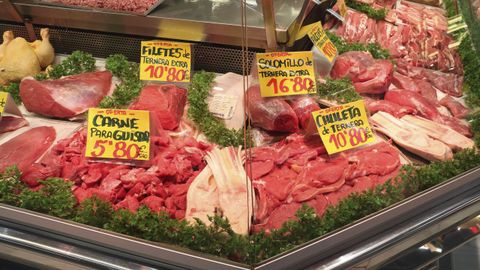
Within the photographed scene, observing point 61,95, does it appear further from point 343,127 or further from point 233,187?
point 343,127

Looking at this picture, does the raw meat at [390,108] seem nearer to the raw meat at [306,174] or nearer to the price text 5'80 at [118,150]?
the raw meat at [306,174]

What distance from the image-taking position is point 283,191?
6.96ft

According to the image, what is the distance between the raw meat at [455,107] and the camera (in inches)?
112

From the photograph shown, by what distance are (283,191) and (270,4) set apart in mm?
1062

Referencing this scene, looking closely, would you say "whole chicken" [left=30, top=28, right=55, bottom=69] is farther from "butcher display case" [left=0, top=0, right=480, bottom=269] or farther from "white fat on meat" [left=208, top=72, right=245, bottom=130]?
"white fat on meat" [left=208, top=72, right=245, bottom=130]

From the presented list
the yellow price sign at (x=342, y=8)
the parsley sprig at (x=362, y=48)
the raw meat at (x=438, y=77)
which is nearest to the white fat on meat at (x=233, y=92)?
the parsley sprig at (x=362, y=48)

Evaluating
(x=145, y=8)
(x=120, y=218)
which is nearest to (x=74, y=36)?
(x=145, y=8)

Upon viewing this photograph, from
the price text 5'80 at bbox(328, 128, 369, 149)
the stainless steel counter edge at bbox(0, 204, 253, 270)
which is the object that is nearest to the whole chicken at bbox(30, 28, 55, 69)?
the stainless steel counter edge at bbox(0, 204, 253, 270)

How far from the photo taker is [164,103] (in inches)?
104

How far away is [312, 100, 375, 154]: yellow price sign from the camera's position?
230 cm

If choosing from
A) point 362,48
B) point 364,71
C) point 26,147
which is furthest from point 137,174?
point 362,48

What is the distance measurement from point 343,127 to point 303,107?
31cm

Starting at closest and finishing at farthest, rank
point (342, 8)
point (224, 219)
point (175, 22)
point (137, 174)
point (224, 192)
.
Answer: point (224, 219) < point (224, 192) < point (137, 174) < point (175, 22) < point (342, 8)

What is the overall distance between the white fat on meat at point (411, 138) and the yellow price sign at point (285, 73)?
1.54 feet
